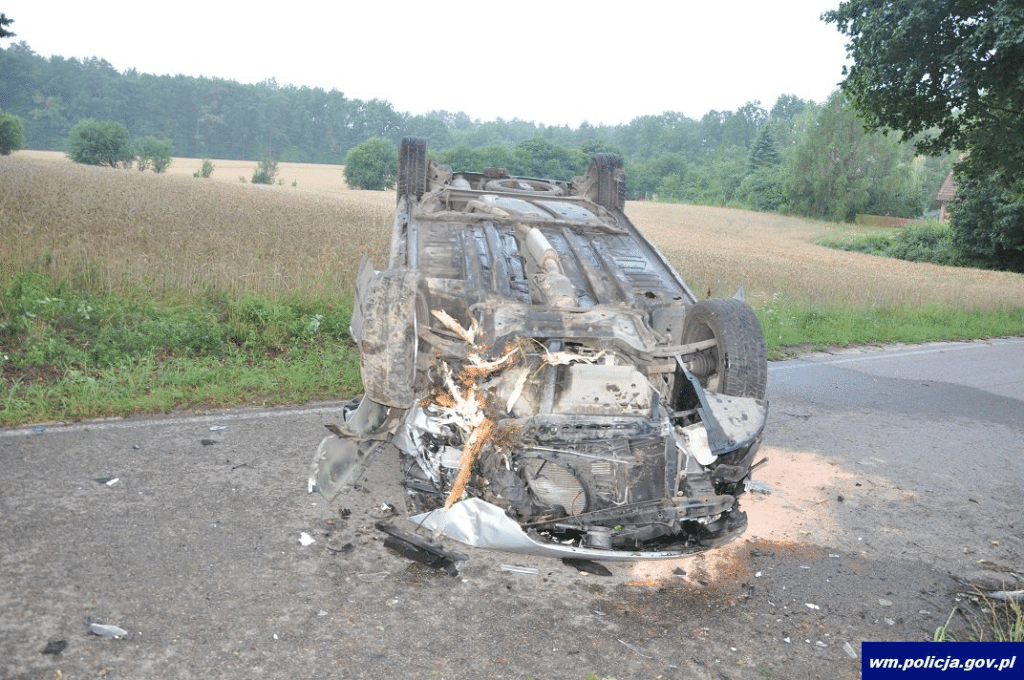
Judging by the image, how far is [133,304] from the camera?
8422mm

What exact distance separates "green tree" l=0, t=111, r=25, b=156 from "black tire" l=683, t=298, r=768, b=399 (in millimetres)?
60134

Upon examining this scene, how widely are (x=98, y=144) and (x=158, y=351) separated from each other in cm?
6290

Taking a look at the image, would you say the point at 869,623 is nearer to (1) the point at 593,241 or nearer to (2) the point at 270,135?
(1) the point at 593,241

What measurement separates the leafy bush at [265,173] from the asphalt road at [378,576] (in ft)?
183

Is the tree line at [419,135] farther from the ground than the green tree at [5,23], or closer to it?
farther from the ground

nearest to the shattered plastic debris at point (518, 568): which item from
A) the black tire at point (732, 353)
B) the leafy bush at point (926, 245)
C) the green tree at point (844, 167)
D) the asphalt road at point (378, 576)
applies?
the asphalt road at point (378, 576)

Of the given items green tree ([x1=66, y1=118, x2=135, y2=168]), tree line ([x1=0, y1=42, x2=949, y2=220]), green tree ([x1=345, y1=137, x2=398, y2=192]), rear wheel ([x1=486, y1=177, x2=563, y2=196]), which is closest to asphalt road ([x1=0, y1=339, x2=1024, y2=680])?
rear wheel ([x1=486, y1=177, x2=563, y2=196])

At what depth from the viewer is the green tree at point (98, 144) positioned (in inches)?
2397

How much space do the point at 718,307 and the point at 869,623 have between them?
7.36ft

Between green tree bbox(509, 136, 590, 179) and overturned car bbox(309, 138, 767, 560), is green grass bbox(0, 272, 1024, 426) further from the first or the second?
green tree bbox(509, 136, 590, 179)

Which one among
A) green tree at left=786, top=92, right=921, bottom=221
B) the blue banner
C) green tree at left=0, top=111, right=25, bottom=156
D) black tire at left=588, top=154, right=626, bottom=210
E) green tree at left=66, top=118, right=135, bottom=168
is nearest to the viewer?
the blue banner

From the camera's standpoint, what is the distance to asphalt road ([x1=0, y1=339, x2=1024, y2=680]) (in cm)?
335

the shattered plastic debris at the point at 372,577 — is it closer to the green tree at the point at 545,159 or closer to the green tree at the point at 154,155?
the green tree at the point at 545,159

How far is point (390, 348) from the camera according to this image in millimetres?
4551
